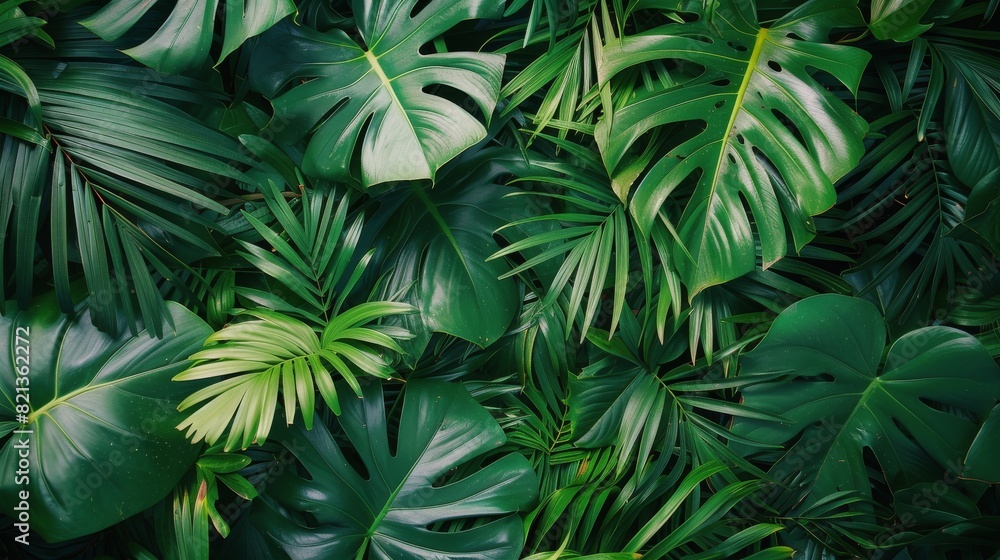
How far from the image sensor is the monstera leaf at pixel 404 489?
1203mm

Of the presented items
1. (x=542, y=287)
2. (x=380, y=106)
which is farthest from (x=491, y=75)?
(x=542, y=287)

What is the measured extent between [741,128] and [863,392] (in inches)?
23.0

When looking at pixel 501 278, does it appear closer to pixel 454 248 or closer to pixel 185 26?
pixel 454 248

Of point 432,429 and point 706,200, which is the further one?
point 432,429

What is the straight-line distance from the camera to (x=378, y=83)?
122 centimetres

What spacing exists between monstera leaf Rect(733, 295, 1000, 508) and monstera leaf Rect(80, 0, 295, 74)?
3.57ft

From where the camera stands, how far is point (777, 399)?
48.9 inches

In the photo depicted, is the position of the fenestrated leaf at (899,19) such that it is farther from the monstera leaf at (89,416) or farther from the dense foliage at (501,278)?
the monstera leaf at (89,416)

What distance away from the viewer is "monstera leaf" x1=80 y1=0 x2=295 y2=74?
3.56 feet

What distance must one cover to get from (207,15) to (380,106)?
33 cm

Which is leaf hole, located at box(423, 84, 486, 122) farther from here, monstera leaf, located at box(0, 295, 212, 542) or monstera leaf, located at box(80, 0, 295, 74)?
monstera leaf, located at box(0, 295, 212, 542)

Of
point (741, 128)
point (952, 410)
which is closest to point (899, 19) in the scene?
point (741, 128)

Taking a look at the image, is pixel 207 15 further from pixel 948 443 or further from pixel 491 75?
pixel 948 443

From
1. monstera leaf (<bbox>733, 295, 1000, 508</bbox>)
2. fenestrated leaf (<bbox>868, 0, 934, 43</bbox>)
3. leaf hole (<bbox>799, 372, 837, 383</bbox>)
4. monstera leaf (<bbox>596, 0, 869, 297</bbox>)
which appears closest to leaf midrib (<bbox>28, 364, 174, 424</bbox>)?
monstera leaf (<bbox>596, 0, 869, 297</bbox>)
